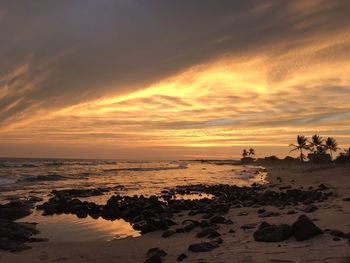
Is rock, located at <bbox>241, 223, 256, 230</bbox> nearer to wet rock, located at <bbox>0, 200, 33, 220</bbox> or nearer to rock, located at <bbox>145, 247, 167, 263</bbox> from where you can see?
rock, located at <bbox>145, 247, 167, 263</bbox>

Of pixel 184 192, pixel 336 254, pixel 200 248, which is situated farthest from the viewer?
pixel 184 192

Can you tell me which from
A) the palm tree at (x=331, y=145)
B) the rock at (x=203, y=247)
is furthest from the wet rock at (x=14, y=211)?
the palm tree at (x=331, y=145)

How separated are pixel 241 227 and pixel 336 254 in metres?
4.84

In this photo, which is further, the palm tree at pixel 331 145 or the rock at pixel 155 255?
the palm tree at pixel 331 145

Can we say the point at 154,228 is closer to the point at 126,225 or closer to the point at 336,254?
the point at 126,225

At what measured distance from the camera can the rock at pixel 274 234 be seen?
32.9ft

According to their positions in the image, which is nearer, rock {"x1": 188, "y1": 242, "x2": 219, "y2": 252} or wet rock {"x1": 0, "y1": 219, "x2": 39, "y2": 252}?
rock {"x1": 188, "y1": 242, "x2": 219, "y2": 252}

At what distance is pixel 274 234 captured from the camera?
33.6 ft

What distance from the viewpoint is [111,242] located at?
512 inches

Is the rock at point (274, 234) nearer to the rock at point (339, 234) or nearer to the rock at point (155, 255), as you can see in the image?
the rock at point (339, 234)

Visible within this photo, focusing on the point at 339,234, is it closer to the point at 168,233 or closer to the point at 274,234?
the point at 274,234

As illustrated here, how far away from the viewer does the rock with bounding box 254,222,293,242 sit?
1002cm

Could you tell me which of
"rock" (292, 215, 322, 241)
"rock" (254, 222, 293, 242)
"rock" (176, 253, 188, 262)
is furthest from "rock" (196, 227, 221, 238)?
"rock" (292, 215, 322, 241)

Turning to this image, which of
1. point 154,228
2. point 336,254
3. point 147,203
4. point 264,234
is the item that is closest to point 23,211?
point 147,203
